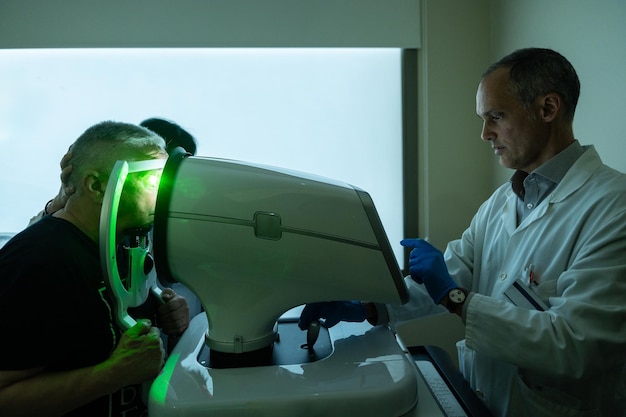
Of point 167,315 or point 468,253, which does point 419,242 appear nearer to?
point 468,253

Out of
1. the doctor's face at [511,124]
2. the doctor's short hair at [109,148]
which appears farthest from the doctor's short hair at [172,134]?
the doctor's face at [511,124]

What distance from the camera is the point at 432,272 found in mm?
1070

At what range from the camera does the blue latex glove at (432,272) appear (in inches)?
41.4

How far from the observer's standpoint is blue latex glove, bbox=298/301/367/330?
916 mm

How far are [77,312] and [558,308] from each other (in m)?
1.04

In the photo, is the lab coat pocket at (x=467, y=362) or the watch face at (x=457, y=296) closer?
the watch face at (x=457, y=296)

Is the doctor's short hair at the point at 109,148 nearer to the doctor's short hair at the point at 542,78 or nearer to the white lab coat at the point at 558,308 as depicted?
the white lab coat at the point at 558,308

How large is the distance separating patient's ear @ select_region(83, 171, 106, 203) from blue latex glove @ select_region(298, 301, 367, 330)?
54 cm

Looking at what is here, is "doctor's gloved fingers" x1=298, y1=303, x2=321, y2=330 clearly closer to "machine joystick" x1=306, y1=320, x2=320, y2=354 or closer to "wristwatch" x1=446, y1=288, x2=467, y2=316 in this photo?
"machine joystick" x1=306, y1=320, x2=320, y2=354

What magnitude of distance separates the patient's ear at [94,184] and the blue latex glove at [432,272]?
2.62 feet

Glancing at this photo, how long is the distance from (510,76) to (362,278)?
2.58 feet

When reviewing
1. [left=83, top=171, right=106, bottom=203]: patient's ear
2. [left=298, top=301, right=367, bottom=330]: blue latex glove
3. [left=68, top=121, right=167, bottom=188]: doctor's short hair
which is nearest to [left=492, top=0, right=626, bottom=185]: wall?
[left=298, top=301, right=367, bottom=330]: blue latex glove

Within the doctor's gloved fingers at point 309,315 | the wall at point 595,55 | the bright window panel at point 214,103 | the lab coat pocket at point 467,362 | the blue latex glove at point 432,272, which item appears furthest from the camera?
the bright window panel at point 214,103

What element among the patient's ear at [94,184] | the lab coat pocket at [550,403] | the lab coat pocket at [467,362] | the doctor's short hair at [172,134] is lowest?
the lab coat pocket at [467,362]
